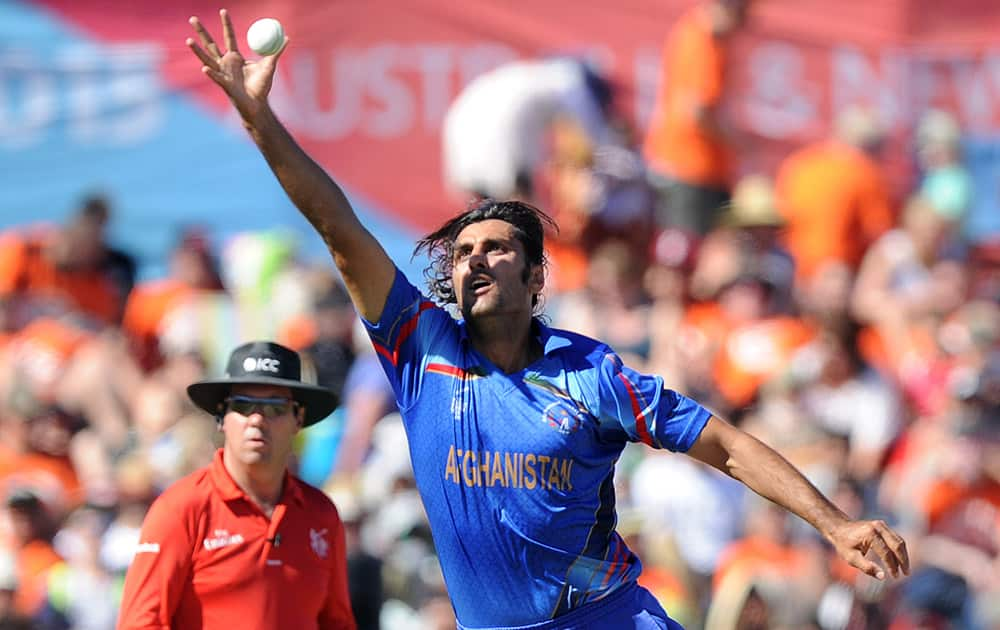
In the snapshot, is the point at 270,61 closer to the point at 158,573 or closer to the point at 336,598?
the point at 158,573

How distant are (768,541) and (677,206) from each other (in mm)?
3038

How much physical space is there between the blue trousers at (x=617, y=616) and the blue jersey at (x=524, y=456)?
2 centimetres

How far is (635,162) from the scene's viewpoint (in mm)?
11227

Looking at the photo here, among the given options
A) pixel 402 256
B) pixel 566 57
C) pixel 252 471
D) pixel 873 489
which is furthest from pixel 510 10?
pixel 252 471

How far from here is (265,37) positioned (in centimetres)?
533

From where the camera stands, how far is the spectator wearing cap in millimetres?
5922

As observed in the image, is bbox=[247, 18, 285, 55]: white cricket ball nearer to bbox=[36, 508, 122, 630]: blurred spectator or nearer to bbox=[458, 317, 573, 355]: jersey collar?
bbox=[458, 317, 573, 355]: jersey collar

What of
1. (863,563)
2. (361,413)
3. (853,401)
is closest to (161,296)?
(361,413)

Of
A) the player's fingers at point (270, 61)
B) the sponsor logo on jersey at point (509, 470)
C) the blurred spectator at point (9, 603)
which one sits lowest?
the blurred spectator at point (9, 603)

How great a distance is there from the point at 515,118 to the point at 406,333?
6.02 m

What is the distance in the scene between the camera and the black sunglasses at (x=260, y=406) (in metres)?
6.27

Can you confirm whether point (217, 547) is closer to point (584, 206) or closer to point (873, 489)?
point (873, 489)

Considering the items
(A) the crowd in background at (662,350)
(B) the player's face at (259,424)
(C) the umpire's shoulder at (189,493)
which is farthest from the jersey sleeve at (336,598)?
(A) the crowd in background at (662,350)

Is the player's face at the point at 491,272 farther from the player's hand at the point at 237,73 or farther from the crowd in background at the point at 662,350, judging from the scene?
the crowd in background at the point at 662,350
